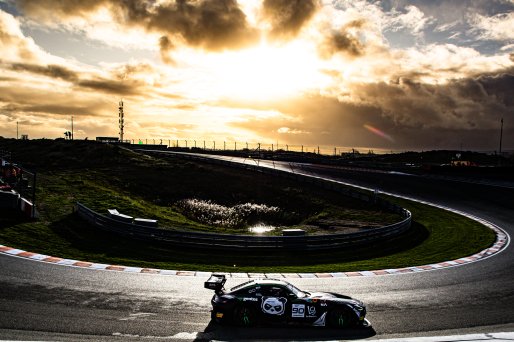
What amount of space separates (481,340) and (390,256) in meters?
10.4

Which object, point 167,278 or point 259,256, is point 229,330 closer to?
point 167,278

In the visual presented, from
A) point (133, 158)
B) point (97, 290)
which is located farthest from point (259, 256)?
point (133, 158)

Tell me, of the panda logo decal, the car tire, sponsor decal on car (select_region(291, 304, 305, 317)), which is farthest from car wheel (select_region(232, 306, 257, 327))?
the car tire

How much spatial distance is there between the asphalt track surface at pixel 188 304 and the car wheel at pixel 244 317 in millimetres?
235

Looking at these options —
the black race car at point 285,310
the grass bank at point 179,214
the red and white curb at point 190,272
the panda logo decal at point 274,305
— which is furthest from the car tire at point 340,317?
the grass bank at point 179,214

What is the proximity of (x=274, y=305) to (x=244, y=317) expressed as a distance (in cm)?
97

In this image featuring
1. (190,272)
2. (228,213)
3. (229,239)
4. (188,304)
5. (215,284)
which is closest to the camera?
(215,284)

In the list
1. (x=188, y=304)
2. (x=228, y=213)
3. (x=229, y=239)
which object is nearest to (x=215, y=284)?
(x=188, y=304)

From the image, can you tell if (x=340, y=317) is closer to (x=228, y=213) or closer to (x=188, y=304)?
(x=188, y=304)

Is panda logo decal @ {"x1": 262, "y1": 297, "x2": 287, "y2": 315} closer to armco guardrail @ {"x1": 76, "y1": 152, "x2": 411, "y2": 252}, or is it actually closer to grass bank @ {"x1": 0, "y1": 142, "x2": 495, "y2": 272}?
grass bank @ {"x1": 0, "y1": 142, "x2": 495, "y2": 272}

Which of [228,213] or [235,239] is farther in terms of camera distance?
[228,213]

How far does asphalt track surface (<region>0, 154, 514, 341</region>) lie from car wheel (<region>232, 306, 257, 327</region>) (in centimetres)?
23

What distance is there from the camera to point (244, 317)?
39.5ft

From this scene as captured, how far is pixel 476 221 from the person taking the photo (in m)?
30.4
